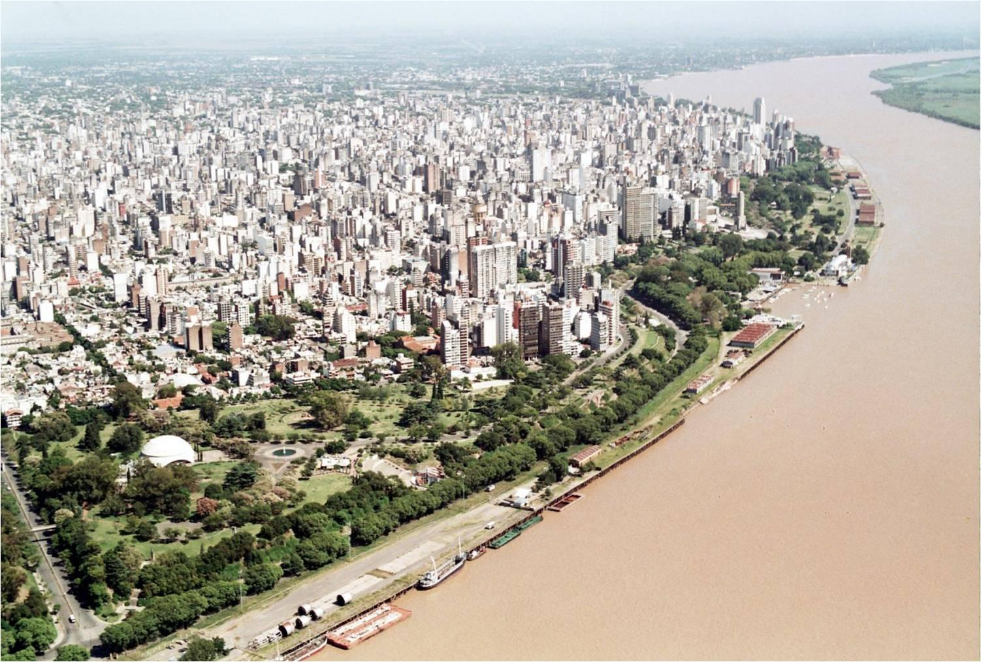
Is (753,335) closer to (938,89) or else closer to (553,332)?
(553,332)

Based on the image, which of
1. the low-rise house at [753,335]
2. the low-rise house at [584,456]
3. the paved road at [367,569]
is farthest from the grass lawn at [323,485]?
the low-rise house at [753,335]

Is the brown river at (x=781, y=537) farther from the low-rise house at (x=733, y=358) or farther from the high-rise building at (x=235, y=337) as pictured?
the high-rise building at (x=235, y=337)

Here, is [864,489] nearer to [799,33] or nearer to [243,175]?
[243,175]

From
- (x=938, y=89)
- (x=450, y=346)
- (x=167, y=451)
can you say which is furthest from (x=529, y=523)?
(x=938, y=89)

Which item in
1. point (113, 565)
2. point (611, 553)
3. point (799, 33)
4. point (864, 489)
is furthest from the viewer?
point (799, 33)

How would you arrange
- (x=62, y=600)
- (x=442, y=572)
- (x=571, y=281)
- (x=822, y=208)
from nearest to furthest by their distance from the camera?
(x=62, y=600), (x=442, y=572), (x=571, y=281), (x=822, y=208)

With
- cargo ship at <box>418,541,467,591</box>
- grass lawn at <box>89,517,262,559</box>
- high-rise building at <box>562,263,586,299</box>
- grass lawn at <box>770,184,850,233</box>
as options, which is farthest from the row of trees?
grass lawn at <box>770,184,850,233</box>

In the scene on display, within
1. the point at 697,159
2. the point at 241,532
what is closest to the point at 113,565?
the point at 241,532
